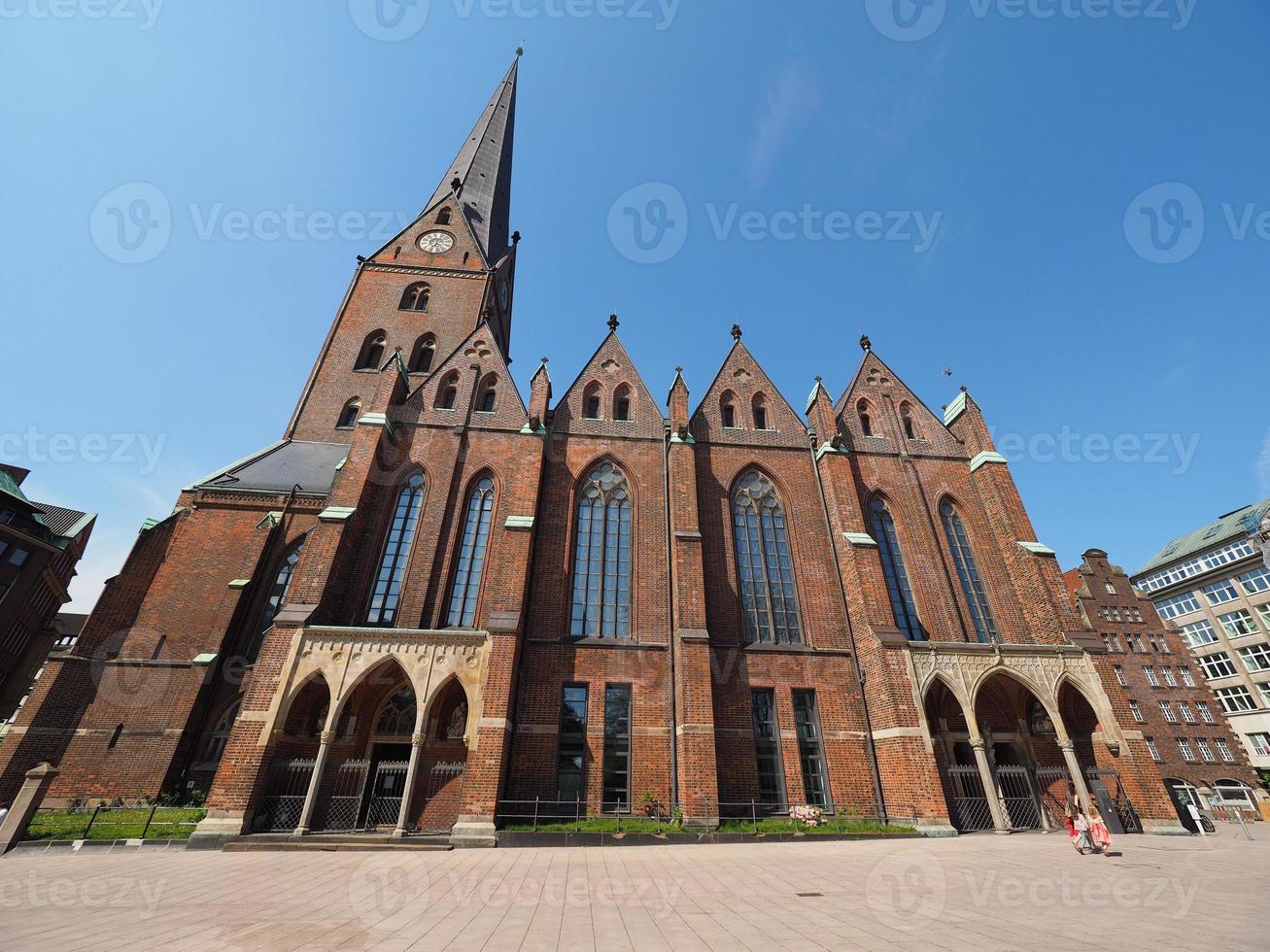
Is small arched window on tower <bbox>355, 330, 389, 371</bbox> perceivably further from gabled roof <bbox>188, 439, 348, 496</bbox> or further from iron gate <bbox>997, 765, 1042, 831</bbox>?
iron gate <bbox>997, 765, 1042, 831</bbox>

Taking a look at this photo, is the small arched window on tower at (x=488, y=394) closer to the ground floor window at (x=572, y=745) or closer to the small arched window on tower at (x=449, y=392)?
the small arched window on tower at (x=449, y=392)

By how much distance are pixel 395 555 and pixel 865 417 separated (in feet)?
61.9

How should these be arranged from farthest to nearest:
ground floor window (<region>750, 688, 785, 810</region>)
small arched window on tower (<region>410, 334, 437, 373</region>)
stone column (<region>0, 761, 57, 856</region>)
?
small arched window on tower (<region>410, 334, 437, 373</region>) → ground floor window (<region>750, 688, 785, 810</region>) → stone column (<region>0, 761, 57, 856</region>)

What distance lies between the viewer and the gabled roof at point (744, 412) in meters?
21.1

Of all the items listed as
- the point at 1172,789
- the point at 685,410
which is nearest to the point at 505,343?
the point at 685,410

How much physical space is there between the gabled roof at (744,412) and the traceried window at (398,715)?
1296cm

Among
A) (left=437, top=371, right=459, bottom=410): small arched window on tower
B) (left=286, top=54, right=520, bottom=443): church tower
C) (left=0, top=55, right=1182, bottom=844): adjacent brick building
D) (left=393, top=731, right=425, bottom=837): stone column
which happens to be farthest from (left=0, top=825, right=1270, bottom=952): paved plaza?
(left=286, top=54, right=520, bottom=443): church tower

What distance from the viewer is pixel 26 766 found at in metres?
15.3

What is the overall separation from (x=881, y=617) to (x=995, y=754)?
5860 mm

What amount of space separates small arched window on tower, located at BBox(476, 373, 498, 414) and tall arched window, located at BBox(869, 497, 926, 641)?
1503 centimetres

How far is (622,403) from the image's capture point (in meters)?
21.9

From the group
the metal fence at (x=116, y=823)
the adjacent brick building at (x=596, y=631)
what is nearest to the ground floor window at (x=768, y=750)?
the adjacent brick building at (x=596, y=631)

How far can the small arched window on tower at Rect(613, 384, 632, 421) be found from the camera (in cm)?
2156

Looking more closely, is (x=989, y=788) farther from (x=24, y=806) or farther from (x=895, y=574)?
→ (x=24, y=806)
